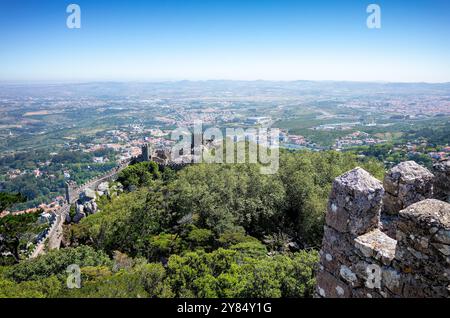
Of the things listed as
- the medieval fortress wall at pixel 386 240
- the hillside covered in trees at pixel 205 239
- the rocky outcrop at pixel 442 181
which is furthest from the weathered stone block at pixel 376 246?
the hillside covered in trees at pixel 205 239

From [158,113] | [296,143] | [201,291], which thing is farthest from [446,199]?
[158,113]

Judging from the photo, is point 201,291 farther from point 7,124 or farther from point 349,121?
point 7,124

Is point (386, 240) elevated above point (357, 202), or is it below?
below

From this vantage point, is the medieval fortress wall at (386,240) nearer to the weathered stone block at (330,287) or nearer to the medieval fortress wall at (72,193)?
the weathered stone block at (330,287)

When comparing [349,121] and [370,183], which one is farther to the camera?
[349,121]

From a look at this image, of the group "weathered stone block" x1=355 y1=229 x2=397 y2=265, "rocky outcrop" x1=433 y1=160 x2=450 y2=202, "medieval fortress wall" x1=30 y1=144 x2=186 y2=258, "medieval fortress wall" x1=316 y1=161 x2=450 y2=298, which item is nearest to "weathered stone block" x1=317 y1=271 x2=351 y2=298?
"medieval fortress wall" x1=316 y1=161 x2=450 y2=298

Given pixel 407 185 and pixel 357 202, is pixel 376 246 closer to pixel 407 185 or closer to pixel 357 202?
pixel 357 202

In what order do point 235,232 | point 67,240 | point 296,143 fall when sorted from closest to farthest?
point 235,232 < point 67,240 < point 296,143

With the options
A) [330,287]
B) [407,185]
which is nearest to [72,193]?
[330,287]
